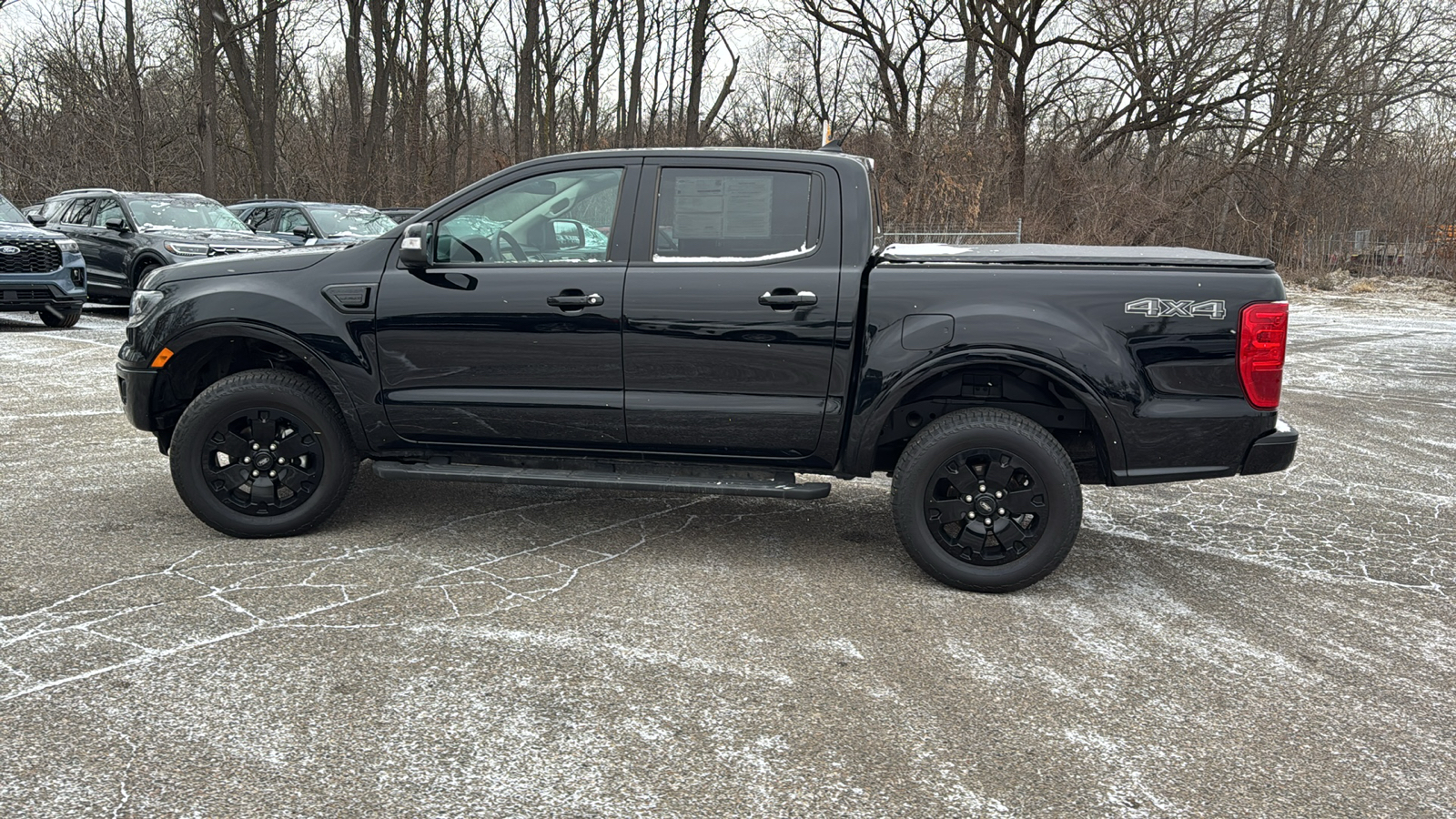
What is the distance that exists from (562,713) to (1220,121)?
24.7 m

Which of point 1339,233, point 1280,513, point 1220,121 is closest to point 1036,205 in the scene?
point 1220,121

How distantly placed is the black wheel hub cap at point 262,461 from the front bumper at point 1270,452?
13.5 ft

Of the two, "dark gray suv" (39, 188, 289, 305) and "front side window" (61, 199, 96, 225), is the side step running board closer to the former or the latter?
"dark gray suv" (39, 188, 289, 305)

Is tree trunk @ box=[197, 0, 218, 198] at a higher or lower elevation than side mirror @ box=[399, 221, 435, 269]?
higher

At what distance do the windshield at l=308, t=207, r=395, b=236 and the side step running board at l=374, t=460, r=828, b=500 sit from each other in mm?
10832

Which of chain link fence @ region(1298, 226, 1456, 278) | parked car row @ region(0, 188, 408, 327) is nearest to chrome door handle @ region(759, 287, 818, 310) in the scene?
parked car row @ region(0, 188, 408, 327)

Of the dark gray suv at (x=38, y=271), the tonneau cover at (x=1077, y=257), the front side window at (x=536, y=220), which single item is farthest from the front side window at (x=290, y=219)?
the tonneau cover at (x=1077, y=257)

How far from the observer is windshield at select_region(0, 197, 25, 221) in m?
12.9

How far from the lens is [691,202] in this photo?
4.63 metres

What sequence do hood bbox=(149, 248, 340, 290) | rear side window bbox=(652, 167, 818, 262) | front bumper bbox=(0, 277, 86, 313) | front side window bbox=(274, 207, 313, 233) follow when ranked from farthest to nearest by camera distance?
1. front side window bbox=(274, 207, 313, 233)
2. front bumper bbox=(0, 277, 86, 313)
3. hood bbox=(149, 248, 340, 290)
4. rear side window bbox=(652, 167, 818, 262)

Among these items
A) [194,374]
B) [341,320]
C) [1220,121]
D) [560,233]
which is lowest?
[194,374]

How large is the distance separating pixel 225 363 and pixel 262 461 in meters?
0.66

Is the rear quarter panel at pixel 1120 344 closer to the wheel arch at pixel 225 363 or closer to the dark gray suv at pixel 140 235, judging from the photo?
the wheel arch at pixel 225 363

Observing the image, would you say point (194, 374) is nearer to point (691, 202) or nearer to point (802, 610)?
point (691, 202)
